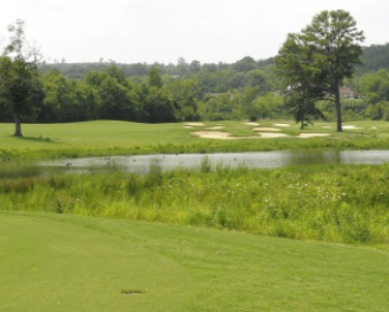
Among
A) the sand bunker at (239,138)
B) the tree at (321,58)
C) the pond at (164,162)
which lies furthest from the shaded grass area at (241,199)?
the tree at (321,58)

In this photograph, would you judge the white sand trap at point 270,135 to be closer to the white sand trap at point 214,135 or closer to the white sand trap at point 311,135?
the white sand trap at point 311,135

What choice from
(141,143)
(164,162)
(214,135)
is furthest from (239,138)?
(164,162)

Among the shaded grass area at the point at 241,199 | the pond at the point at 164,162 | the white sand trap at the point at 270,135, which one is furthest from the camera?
the white sand trap at the point at 270,135

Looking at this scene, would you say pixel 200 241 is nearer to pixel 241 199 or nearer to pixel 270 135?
pixel 241 199

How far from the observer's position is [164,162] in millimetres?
31672

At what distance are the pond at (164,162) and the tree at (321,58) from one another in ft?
68.1

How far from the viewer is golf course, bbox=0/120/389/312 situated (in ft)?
21.8

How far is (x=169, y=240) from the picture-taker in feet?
33.2

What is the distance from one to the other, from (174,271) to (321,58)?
49592mm

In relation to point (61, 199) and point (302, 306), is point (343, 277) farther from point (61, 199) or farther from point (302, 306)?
point (61, 199)

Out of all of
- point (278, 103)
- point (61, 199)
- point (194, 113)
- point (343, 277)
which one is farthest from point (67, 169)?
point (278, 103)

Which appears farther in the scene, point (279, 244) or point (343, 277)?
point (279, 244)

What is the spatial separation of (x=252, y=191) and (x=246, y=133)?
33.5 meters

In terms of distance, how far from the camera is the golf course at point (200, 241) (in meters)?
6.65
